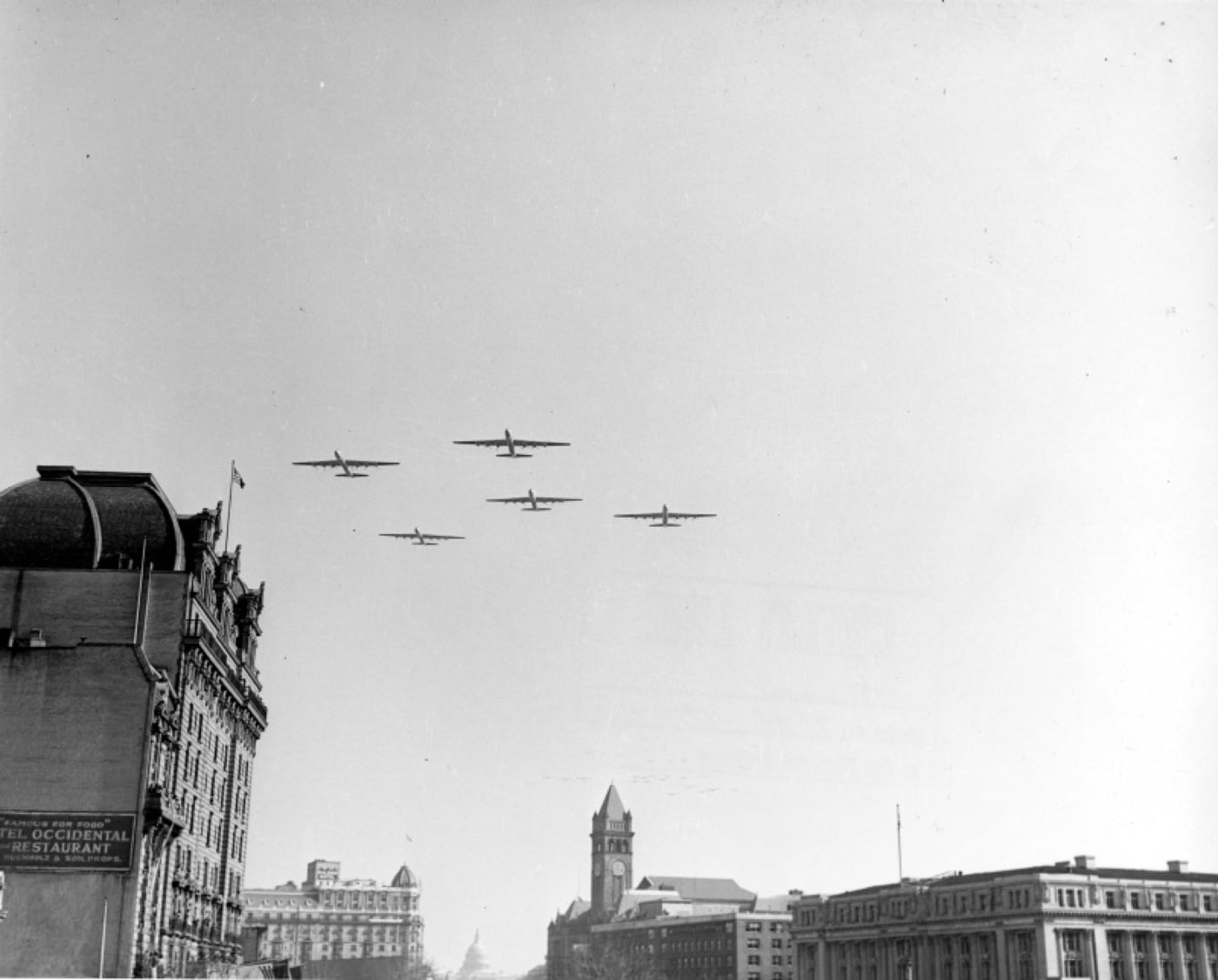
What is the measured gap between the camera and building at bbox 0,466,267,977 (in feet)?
159

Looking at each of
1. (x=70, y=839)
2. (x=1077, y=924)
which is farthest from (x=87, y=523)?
(x=1077, y=924)

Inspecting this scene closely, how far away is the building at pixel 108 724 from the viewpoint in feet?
159

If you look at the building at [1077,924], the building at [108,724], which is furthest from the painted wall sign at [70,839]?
the building at [1077,924]

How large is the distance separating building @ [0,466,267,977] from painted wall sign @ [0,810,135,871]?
47mm

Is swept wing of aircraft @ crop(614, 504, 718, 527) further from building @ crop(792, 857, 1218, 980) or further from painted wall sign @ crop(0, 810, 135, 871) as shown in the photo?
building @ crop(792, 857, 1218, 980)

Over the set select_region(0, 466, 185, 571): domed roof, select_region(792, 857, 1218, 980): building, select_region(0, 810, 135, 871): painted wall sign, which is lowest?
select_region(792, 857, 1218, 980): building

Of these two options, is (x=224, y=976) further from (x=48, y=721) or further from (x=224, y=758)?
(x=48, y=721)

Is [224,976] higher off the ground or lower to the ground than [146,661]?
lower

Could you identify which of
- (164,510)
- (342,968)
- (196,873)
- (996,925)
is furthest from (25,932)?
(342,968)

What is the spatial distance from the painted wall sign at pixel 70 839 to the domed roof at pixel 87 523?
1138 centimetres

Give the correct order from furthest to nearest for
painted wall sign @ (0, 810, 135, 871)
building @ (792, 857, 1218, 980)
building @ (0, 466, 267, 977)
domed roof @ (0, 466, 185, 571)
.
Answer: building @ (792, 857, 1218, 980) < domed roof @ (0, 466, 185, 571) < painted wall sign @ (0, 810, 135, 871) < building @ (0, 466, 267, 977)

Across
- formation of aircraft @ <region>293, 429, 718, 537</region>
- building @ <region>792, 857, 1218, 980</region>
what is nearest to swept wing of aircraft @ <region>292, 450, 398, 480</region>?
formation of aircraft @ <region>293, 429, 718, 537</region>

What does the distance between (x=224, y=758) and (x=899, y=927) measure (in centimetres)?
9792

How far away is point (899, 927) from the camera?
472 ft
